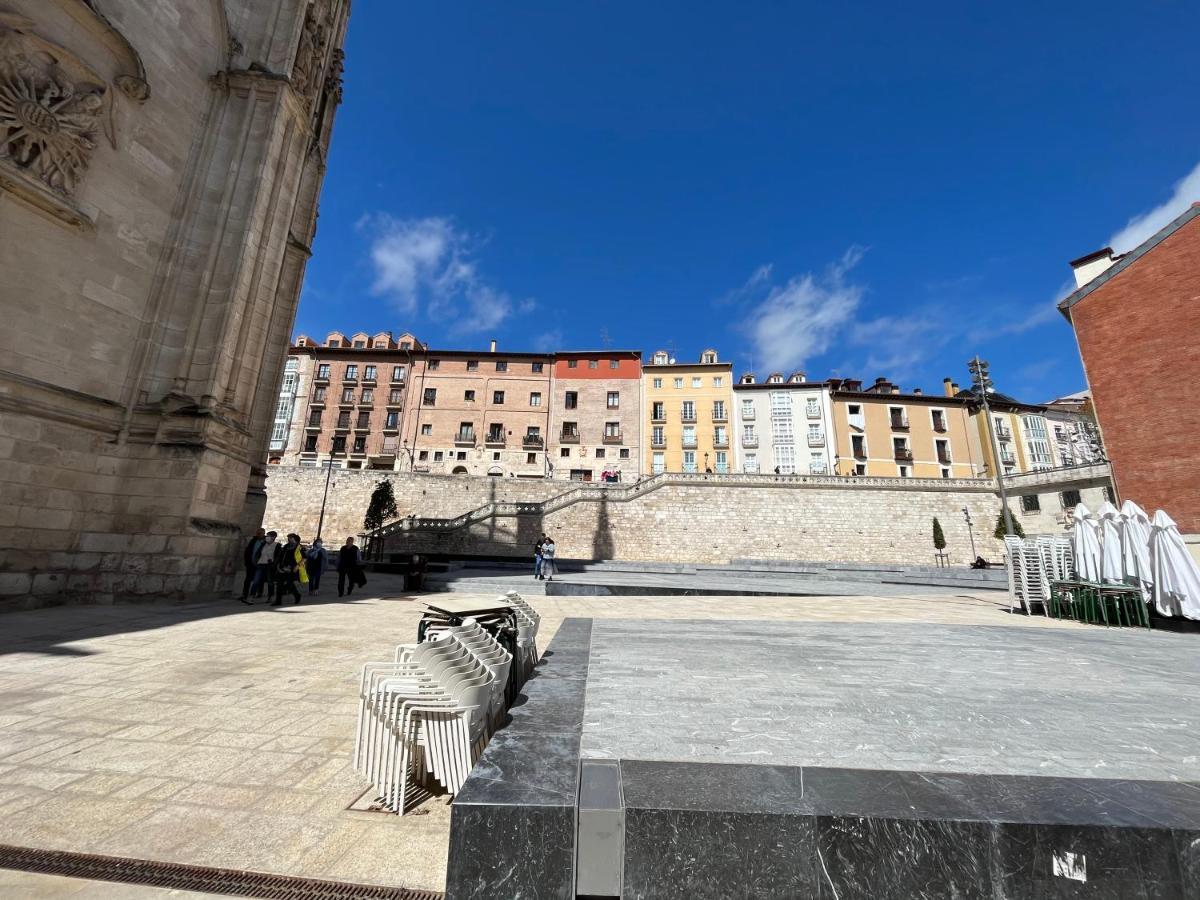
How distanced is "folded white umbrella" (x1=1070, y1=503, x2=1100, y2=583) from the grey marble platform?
333 inches

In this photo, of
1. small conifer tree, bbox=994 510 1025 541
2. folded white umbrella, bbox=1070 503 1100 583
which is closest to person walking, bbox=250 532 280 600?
folded white umbrella, bbox=1070 503 1100 583

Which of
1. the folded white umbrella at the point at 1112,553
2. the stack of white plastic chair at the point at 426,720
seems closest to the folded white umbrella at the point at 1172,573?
the folded white umbrella at the point at 1112,553

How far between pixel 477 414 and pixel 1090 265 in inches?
1528

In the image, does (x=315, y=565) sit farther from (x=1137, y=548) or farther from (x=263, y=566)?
(x=1137, y=548)

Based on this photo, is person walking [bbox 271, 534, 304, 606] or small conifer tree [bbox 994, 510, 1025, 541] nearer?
person walking [bbox 271, 534, 304, 606]

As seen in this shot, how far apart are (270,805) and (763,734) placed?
2.50 metres

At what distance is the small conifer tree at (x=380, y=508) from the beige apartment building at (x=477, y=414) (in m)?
10.4

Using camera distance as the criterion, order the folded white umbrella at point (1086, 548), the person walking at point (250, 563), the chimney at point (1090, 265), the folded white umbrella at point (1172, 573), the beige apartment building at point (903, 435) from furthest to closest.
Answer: the beige apartment building at point (903, 435)
the chimney at point (1090, 265)
the folded white umbrella at point (1086, 548)
the person walking at point (250, 563)
the folded white umbrella at point (1172, 573)

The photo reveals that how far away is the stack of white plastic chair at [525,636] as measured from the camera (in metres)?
3.82

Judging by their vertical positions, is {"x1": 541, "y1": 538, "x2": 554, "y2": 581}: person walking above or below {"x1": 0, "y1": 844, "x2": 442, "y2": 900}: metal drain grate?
above

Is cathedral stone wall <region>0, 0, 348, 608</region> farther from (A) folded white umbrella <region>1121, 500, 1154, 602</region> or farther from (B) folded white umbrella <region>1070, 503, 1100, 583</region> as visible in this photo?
(B) folded white umbrella <region>1070, 503, 1100, 583</region>

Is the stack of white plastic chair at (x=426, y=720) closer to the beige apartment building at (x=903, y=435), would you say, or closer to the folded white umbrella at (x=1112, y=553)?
the folded white umbrella at (x=1112, y=553)

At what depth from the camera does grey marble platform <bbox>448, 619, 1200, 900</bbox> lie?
5.19ft

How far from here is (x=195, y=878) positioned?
186 centimetres
